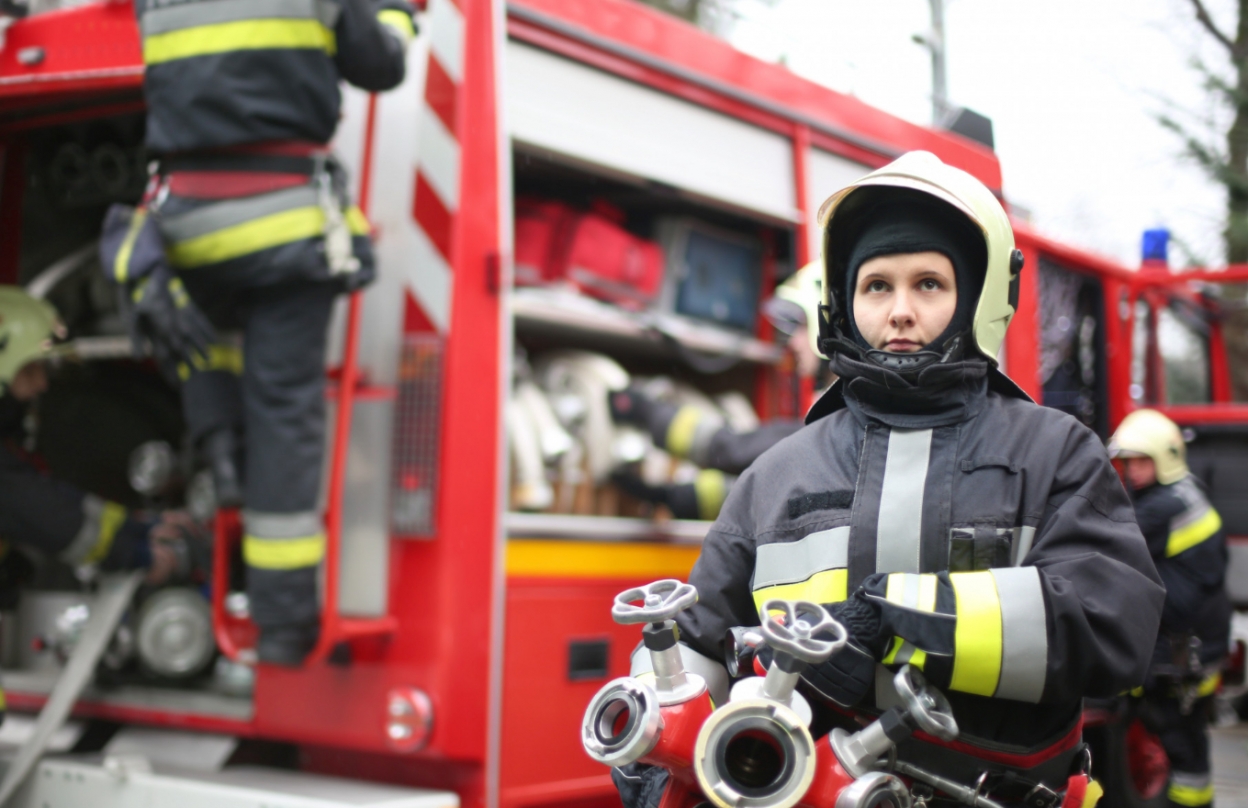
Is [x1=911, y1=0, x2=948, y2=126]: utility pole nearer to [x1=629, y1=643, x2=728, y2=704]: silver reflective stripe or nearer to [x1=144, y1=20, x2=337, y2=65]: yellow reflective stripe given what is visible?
[x1=144, y1=20, x2=337, y2=65]: yellow reflective stripe

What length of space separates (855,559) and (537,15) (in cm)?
204

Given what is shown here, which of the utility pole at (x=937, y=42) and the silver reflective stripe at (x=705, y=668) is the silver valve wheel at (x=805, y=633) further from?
the utility pole at (x=937, y=42)

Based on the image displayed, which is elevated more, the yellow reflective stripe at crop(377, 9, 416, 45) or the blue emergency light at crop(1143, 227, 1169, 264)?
the blue emergency light at crop(1143, 227, 1169, 264)

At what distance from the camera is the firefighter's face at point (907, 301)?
153 centimetres

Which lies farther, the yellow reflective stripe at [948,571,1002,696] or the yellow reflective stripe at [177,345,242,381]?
the yellow reflective stripe at [177,345,242,381]

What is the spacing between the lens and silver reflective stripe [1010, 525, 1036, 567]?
140cm

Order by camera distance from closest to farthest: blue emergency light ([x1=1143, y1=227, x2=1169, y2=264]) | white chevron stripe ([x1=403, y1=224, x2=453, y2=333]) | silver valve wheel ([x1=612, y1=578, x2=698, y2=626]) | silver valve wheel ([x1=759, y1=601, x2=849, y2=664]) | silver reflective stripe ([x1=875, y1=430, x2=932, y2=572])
→ silver valve wheel ([x1=759, y1=601, x2=849, y2=664]) < silver valve wheel ([x1=612, y1=578, x2=698, y2=626]) < silver reflective stripe ([x1=875, y1=430, x2=932, y2=572]) < white chevron stripe ([x1=403, y1=224, x2=453, y2=333]) < blue emergency light ([x1=1143, y1=227, x2=1169, y2=264])

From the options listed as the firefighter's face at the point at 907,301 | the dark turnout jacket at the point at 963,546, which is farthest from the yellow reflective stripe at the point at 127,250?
the firefighter's face at the point at 907,301

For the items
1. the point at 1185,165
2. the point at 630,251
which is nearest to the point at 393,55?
the point at 630,251

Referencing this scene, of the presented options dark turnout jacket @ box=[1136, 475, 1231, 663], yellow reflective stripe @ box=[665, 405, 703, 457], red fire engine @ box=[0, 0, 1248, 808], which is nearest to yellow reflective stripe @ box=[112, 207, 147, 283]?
red fire engine @ box=[0, 0, 1248, 808]

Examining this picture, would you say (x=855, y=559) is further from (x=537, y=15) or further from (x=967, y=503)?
(x=537, y=15)

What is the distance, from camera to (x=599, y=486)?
363 centimetres

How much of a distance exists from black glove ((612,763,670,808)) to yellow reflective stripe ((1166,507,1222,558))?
3.70 m

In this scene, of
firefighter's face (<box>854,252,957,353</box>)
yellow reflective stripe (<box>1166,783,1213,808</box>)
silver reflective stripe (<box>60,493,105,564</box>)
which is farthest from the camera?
yellow reflective stripe (<box>1166,783,1213,808</box>)
